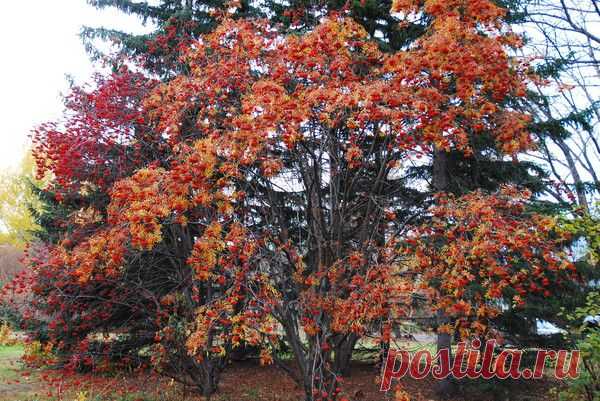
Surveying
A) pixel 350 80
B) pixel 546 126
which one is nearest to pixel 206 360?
pixel 350 80

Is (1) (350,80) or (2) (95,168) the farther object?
→ (2) (95,168)

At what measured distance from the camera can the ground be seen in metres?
7.37

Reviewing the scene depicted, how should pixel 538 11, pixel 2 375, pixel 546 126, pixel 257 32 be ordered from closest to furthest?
pixel 257 32 < pixel 546 126 < pixel 2 375 < pixel 538 11

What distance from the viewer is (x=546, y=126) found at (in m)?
8.16

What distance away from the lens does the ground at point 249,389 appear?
7371 millimetres

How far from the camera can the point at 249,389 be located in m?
8.23

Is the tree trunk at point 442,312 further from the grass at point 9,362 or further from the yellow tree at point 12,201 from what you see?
the yellow tree at point 12,201

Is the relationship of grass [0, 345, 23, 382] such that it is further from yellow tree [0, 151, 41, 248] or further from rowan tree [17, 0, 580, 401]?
yellow tree [0, 151, 41, 248]

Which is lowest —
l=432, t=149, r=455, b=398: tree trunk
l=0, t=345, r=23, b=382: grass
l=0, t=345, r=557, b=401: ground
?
l=0, t=345, r=23, b=382: grass

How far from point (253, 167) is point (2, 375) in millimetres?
7038

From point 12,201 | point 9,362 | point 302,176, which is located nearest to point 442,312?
point 302,176

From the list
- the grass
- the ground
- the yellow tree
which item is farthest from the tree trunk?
the yellow tree

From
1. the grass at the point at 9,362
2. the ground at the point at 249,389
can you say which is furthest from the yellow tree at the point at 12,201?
the ground at the point at 249,389

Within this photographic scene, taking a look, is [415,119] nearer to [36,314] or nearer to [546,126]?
[546,126]
